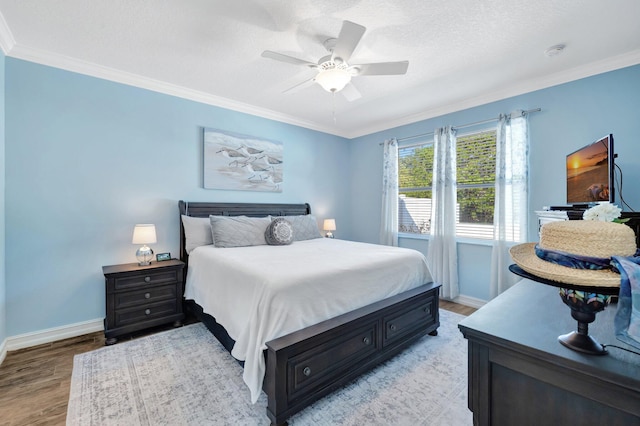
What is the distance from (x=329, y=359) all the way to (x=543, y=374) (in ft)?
4.15

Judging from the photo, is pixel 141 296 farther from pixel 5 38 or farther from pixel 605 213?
pixel 605 213

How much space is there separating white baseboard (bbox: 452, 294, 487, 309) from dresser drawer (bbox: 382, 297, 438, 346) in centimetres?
128

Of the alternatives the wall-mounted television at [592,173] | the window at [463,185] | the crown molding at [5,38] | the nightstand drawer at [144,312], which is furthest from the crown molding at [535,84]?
the crown molding at [5,38]

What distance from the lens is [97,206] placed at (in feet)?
9.42

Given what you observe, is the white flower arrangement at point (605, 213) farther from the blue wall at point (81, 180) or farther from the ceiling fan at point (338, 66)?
the blue wall at point (81, 180)

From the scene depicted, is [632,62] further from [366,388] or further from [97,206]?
[97,206]

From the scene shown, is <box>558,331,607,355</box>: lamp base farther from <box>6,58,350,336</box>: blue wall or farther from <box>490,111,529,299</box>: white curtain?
<box>6,58,350,336</box>: blue wall

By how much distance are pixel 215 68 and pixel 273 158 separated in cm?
156

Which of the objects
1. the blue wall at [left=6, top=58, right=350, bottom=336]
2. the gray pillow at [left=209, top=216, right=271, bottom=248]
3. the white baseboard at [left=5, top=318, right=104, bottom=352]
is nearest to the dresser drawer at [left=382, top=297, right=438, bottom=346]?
the gray pillow at [left=209, top=216, right=271, bottom=248]

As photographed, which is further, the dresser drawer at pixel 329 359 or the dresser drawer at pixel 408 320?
the dresser drawer at pixel 408 320

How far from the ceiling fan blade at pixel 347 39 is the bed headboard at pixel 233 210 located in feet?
7.87

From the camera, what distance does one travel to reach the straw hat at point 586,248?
0.73m

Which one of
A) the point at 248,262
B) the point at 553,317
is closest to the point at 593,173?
the point at 553,317

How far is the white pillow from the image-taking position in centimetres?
320
